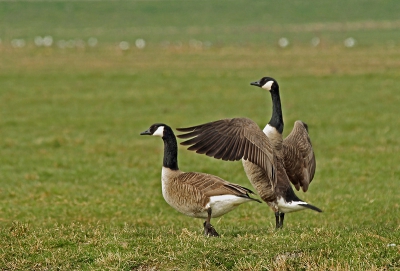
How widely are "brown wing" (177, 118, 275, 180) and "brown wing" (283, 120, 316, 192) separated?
105 centimetres

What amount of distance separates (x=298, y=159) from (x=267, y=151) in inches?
51.8

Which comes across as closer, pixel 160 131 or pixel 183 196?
pixel 183 196

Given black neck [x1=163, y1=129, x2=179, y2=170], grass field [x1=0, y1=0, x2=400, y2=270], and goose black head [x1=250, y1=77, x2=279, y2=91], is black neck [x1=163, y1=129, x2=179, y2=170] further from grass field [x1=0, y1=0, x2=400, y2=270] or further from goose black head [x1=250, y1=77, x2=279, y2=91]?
goose black head [x1=250, y1=77, x2=279, y2=91]

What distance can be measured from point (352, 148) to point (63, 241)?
36.8ft

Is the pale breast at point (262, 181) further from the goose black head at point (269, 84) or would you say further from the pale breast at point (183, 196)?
the goose black head at point (269, 84)

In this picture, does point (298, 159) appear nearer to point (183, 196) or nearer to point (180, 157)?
point (183, 196)

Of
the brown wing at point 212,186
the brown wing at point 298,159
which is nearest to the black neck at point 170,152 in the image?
the brown wing at point 212,186

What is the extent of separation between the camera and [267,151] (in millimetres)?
8555

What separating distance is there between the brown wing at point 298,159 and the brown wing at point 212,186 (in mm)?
1448

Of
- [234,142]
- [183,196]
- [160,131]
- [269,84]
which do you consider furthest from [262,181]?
[269,84]

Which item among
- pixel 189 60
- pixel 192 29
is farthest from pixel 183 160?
pixel 192 29

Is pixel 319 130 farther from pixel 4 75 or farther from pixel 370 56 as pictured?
pixel 370 56

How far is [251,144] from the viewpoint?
852cm

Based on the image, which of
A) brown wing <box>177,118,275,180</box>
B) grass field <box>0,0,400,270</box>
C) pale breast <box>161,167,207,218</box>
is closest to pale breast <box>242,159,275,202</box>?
brown wing <box>177,118,275,180</box>
